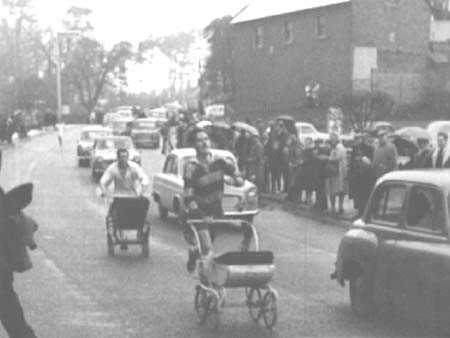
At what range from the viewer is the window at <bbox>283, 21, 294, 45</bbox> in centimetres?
7256

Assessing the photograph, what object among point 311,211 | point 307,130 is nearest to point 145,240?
point 311,211

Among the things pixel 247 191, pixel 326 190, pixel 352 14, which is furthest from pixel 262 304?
pixel 352 14

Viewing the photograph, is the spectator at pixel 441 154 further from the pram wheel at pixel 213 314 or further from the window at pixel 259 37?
the window at pixel 259 37

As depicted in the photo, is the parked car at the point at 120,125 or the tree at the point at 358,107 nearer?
the tree at the point at 358,107

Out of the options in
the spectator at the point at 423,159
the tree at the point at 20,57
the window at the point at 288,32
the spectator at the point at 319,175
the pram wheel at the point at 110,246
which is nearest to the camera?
the pram wheel at the point at 110,246

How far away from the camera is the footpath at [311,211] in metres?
24.3

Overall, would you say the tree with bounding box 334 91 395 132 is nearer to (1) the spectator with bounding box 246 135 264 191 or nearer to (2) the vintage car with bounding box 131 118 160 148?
(1) the spectator with bounding box 246 135 264 191

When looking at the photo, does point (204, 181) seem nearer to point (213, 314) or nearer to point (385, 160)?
point (213, 314)

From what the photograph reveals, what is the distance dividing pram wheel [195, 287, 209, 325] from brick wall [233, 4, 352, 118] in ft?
171

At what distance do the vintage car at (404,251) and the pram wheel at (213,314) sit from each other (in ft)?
5.13

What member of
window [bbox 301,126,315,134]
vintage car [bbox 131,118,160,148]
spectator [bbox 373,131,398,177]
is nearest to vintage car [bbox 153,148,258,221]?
spectator [bbox 373,131,398,177]

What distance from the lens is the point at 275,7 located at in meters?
76.4

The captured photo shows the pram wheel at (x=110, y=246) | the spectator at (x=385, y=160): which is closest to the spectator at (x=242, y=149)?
the spectator at (x=385, y=160)

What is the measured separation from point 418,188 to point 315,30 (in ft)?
195
